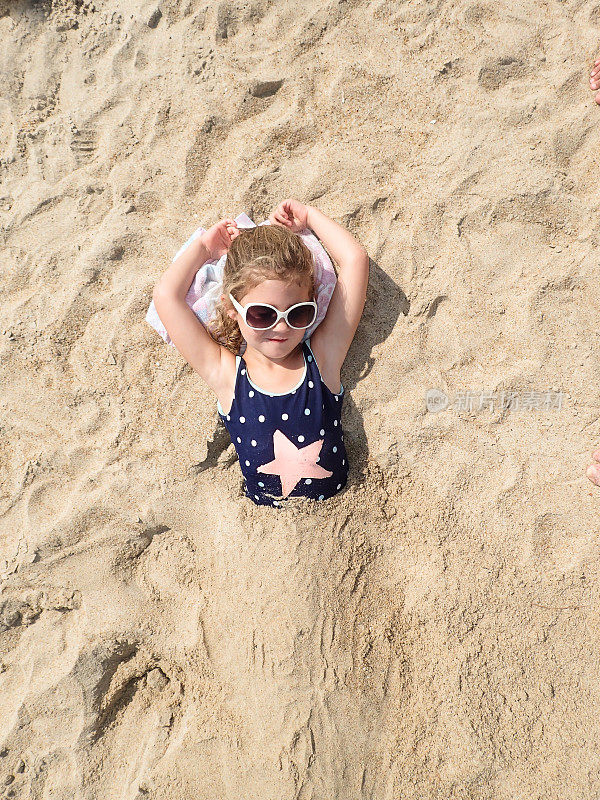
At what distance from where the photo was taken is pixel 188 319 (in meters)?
2.64

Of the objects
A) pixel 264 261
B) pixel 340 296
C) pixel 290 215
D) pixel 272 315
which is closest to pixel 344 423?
pixel 340 296

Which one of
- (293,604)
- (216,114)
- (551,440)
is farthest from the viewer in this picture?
(216,114)

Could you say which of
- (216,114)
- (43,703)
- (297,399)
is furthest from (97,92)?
(43,703)

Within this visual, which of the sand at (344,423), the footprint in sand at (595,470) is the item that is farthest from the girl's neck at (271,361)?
the footprint in sand at (595,470)

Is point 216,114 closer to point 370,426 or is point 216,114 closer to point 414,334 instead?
point 414,334

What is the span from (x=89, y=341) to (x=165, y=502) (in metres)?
0.93

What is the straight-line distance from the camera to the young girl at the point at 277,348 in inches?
96.2

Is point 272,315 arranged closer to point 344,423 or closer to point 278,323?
point 278,323

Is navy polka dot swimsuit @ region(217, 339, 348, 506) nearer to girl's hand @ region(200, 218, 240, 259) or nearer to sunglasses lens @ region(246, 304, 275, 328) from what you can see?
sunglasses lens @ region(246, 304, 275, 328)

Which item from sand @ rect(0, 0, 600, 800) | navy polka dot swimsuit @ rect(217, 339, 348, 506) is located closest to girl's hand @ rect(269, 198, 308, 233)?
sand @ rect(0, 0, 600, 800)

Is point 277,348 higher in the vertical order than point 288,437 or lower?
higher

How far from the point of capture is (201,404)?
2.84m

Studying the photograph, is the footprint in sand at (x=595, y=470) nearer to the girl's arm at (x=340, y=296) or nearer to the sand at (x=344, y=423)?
the sand at (x=344, y=423)

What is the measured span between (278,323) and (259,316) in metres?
0.09
